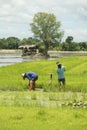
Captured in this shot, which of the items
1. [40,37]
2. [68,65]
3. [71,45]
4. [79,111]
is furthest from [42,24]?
[79,111]

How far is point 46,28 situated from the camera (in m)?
128

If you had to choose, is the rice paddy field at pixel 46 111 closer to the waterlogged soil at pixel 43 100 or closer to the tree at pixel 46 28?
the waterlogged soil at pixel 43 100

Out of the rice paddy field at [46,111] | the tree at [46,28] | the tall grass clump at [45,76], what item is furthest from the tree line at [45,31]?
the rice paddy field at [46,111]

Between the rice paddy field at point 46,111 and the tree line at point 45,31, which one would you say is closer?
the rice paddy field at point 46,111

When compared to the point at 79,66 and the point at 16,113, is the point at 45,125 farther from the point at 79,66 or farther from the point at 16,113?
the point at 79,66

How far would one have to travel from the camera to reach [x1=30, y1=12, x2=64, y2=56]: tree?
127 meters

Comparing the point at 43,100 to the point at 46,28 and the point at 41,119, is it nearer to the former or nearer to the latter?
the point at 41,119

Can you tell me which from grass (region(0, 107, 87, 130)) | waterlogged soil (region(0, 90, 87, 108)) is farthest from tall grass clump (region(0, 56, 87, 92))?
grass (region(0, 107, 87, 130))

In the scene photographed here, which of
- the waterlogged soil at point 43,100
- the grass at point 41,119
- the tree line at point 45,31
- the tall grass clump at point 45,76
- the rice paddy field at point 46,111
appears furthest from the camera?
the tree line at point 45,31

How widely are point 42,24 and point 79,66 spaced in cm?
8918

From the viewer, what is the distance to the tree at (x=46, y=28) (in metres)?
127

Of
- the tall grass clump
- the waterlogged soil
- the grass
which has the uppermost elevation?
the grass

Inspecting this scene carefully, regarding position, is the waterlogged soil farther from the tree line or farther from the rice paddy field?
the tree line

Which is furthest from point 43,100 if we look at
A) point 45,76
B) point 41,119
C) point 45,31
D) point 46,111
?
point 45,31
